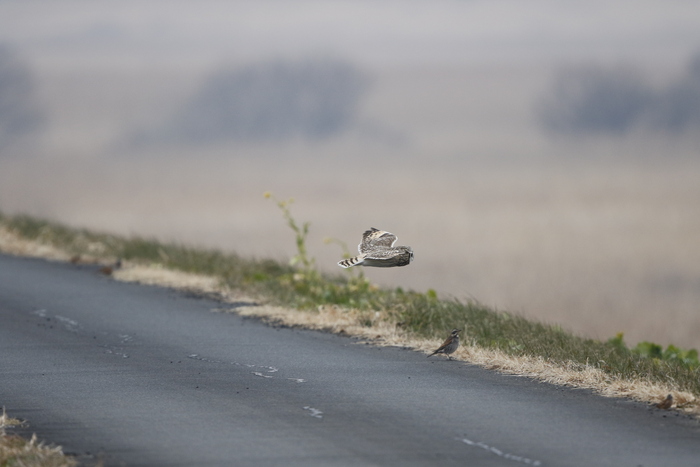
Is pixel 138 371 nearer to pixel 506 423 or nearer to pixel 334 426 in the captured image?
pixel 334 426

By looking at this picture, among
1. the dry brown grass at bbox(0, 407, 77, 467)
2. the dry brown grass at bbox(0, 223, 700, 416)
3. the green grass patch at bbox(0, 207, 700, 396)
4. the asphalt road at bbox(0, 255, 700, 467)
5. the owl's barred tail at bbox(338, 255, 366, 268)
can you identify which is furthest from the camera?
the green grass patch at bbox(0, 207, 700, 396)

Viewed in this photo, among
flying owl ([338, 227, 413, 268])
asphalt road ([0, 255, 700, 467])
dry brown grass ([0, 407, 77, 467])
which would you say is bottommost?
dry brown grass ([0, 407, 77, 467])

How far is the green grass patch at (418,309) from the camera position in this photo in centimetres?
1045

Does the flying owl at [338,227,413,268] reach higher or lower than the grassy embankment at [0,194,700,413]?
higher

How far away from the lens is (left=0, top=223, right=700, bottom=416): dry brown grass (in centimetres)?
912

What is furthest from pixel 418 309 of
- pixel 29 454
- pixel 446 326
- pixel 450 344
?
pixel 29 454

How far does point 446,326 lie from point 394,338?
33.2 inches

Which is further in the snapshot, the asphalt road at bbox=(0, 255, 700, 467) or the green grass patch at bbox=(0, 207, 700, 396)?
the green grass patch at bbox=(0, 207, 700, 396)

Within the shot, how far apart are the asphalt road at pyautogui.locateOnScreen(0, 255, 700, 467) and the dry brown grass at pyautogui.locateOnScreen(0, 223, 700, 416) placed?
28 cm

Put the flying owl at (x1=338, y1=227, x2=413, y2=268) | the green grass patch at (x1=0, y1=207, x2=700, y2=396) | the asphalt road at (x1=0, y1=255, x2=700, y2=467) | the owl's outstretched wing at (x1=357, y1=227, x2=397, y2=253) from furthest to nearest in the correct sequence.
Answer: the green grass patch at (x1=0, y1=207, x2=700, y2=396) → the owl's outstretched wing at (x1=357, y1=227, x2=397, y2=253) → the flying owl at (x1=338, y1=227, x2=413, y2=268) → the asphalt road at (x1=0, y1=255, x2=700, y2=467)

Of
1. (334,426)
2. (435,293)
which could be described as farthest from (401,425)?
(435,293)

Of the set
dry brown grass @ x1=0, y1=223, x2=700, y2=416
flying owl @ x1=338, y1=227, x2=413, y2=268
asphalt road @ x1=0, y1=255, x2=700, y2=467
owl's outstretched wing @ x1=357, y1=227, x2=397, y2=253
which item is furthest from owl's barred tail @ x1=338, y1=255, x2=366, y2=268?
dry brown grass @ x1=0, y1=223, x2=700, y2=416

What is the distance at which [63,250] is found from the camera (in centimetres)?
2328

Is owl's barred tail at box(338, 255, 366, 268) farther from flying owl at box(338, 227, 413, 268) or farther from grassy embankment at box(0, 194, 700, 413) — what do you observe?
grassy embankment at box(0, 194, 700, 413)
